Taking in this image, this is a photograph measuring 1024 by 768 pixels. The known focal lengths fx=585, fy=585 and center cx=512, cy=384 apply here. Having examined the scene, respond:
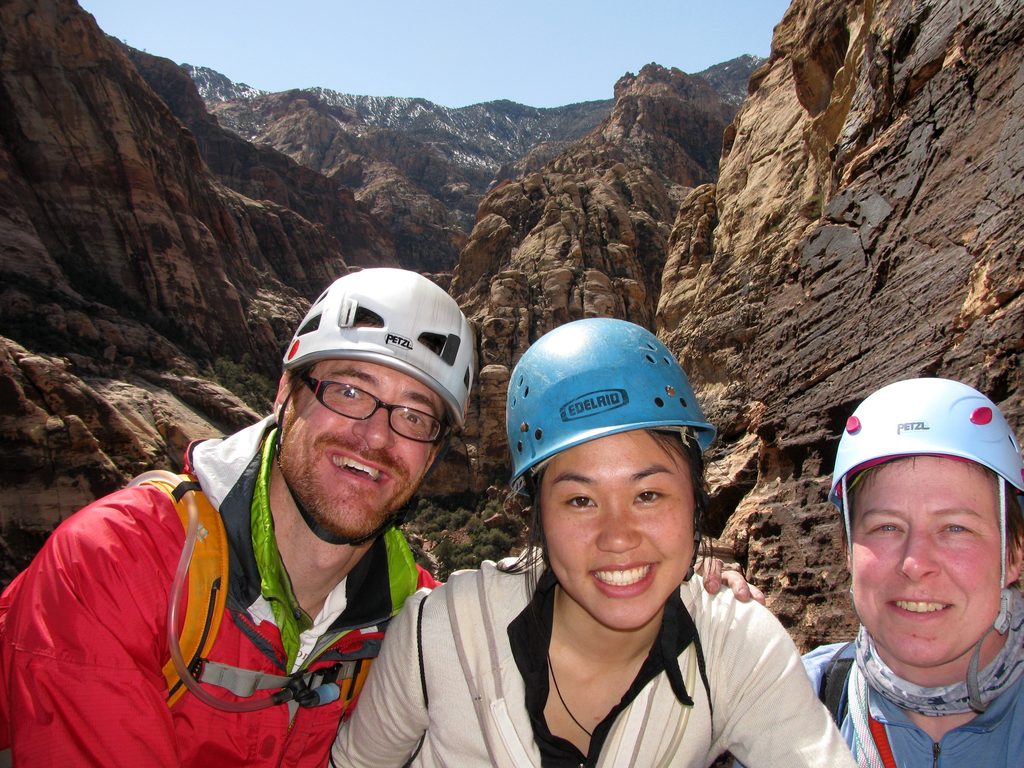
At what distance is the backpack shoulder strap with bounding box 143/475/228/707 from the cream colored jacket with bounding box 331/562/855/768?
2.34 feet

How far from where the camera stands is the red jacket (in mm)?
1953

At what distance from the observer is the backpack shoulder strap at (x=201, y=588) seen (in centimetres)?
232

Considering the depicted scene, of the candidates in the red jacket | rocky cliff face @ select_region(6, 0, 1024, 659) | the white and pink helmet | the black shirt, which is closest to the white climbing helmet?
the white and pink helmet

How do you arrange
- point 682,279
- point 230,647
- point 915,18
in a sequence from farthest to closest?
point 682,279, point 915,18, point 230,647

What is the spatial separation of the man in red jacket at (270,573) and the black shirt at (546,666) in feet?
3.23

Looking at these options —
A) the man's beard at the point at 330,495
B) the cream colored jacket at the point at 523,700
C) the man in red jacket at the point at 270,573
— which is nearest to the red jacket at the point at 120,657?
the man in red jacket at the point at 270,573

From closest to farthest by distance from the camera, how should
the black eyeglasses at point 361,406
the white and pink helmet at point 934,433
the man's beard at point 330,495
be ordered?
1. the white and pink helmet at point 934,433
2. the man's beard at point 330,495
3. the black eyeglasses at point 361,406

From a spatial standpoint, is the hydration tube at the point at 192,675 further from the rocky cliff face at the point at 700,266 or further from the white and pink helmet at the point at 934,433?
the rocky cliff face at the point at 700,266

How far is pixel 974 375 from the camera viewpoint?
4.60 metres

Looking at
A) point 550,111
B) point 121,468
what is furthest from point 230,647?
point 550,111

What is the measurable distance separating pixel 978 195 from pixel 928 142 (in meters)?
1.14

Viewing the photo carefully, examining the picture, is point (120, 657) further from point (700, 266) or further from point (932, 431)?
point (700, 266)

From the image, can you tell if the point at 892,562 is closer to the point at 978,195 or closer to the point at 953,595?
the point at 953,595

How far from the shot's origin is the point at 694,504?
8.05ft
